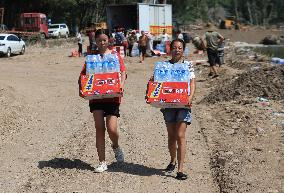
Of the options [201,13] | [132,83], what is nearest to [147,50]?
[132,83]

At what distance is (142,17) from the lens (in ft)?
124

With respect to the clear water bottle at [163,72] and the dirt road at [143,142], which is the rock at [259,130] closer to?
the dirt road at [143,142]

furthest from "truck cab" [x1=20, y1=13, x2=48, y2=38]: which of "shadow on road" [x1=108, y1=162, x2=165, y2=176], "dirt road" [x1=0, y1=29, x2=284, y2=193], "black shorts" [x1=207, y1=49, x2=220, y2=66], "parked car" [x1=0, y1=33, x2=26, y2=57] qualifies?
"shadow on road" [x1=108, y1=162, x2=165, y2=176]

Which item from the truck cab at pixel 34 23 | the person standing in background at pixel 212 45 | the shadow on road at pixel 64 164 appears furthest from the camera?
the truck cab at pixel 34 23

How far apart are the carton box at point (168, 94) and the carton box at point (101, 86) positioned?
0.43 meters

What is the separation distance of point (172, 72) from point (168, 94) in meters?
0.30

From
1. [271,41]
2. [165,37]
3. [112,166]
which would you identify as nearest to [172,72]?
[112,166]

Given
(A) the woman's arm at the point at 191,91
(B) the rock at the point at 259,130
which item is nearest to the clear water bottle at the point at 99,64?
(A) the woman's arm at the point at 191,91

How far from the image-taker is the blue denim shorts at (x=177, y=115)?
7.42m

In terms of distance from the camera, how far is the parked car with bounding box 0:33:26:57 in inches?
1336

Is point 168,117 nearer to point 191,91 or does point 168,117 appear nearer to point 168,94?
point 168,94

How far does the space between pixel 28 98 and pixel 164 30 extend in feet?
77.9

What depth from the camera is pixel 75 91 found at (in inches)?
701

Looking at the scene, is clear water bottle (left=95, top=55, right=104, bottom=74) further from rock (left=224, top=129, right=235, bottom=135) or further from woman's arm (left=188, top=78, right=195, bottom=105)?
rock (left=224, top=129, right=235, bottom=135)
